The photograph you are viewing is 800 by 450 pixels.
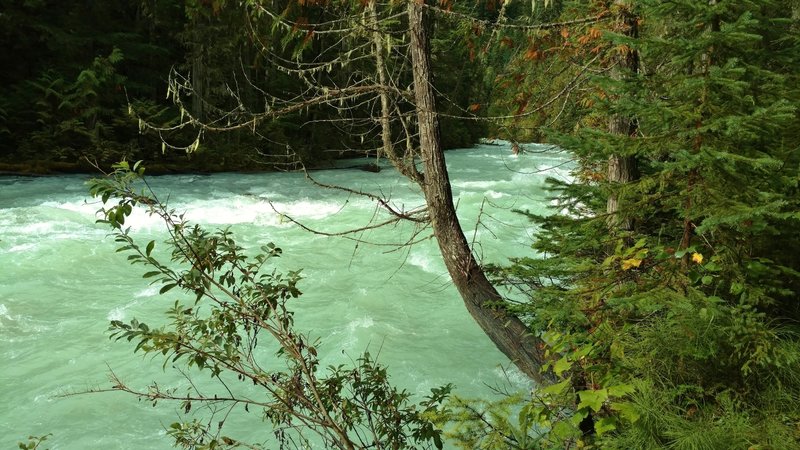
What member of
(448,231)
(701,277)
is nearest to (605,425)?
(701,277)

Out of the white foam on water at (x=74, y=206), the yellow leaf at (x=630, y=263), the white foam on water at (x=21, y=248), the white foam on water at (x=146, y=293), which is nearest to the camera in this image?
the yellow leaf at (x=630, y=263)

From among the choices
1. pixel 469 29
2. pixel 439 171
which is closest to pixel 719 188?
pixel 439 171

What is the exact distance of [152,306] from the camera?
6707mm

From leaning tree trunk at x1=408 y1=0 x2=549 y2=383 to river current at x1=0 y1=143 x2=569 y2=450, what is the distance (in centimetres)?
29

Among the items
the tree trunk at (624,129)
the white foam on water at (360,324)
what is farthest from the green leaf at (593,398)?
the white foam on water at (360,324)

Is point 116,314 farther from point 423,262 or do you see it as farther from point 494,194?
point 494,194

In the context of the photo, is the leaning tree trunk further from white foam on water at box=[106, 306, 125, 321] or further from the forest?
white foam on water at box=[106, 306, 125, 321]

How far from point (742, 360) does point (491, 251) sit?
20.4 ft

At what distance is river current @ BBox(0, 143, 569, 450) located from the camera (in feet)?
15.3

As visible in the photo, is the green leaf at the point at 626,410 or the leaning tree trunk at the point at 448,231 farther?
the leaning tree trunk at the point at 448,231

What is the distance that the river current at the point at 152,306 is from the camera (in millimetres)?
4656

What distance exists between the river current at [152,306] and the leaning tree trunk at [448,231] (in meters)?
0.29

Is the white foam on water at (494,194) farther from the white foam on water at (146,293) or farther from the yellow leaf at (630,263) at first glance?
the yellow leaf at (630,263)

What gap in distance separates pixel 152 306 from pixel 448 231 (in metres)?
4.23
